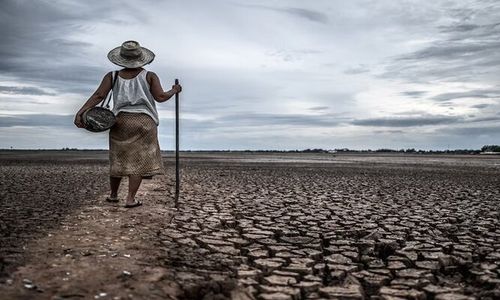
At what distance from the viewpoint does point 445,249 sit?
3355 mm

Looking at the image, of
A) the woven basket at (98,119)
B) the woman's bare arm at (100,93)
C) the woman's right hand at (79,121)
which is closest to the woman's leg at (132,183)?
the woven basket at (98,119)

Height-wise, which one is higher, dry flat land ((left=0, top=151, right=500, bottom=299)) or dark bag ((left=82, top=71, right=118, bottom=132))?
dark bag ((left=82, top=71, right=118, bottom=132))

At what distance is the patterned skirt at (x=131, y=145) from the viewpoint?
4.51 m

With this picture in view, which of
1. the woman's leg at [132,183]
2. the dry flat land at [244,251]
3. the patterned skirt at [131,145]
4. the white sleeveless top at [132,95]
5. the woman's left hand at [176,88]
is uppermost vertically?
the woman's left hand at [176,88]

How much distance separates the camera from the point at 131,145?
4.53 metres

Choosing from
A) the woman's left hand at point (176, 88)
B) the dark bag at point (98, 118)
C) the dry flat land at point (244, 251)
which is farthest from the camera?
the woman's left hand at point (176, 88)

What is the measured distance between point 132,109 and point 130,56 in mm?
532

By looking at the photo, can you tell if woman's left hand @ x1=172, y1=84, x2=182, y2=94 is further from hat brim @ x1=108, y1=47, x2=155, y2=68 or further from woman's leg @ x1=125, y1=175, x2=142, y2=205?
woman's leg @ x1=125, y1=175, x2=142, y2=205

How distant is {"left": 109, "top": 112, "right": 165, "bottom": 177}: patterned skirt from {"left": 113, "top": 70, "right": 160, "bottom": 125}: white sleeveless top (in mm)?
61

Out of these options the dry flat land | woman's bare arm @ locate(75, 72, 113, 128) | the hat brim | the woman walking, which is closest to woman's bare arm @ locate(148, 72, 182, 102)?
the woman walking

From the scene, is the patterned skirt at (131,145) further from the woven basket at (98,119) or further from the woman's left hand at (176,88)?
the woman's left hand at (176,88)

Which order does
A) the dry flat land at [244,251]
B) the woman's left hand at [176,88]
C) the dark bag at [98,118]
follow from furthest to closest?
the woman's left hand at [176,88]
the dark bag at [98,118]
the dry flat land at [244,251]

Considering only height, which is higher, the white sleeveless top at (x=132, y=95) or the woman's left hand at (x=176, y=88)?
the woman's left hand at (x=176, y=88)

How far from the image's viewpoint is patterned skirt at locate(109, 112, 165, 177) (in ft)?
14.8
